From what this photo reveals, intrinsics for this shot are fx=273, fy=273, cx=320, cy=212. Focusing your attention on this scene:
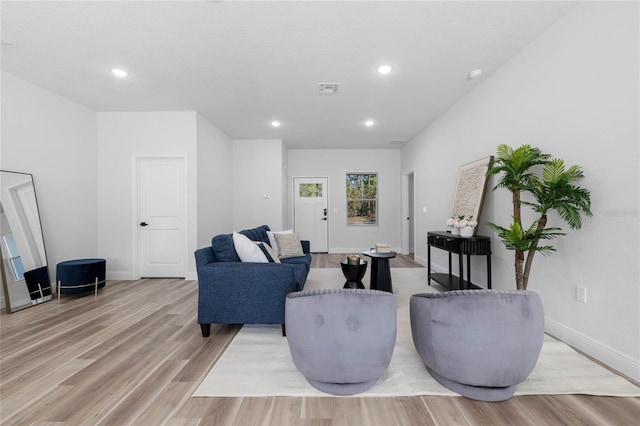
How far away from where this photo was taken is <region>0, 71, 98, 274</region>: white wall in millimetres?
3281

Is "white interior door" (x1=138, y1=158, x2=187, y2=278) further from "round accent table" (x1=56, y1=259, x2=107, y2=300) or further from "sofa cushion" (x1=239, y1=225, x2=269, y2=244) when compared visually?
"sofa cushion" (x1=239, y1=225, x2=269, y2=244)

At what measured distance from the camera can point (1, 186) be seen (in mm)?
3127

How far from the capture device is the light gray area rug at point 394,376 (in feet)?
5.39

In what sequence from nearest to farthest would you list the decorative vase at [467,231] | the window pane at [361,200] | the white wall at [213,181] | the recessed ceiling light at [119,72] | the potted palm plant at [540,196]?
the potted palm plant at [540,196]
the recessed ceiling light at [119,72]
the decorative vase at [467,231]
the white wall at [213,181]
the window pane at [361,200]

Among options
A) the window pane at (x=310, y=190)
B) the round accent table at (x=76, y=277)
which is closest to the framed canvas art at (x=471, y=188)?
the window pane at (x=310, y=190)

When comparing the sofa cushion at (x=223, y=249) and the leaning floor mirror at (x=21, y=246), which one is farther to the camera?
the leaning floor mirror at (x=21, y=246)

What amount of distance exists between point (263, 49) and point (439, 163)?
3.45m

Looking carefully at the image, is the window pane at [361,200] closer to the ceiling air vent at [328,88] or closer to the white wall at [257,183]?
the white wall at [257,183]

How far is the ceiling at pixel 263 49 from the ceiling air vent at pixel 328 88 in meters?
0.08

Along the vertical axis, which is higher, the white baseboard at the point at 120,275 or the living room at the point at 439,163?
the living room at the point at 439,163

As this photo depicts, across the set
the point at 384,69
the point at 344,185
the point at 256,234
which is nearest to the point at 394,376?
the point at 256,234

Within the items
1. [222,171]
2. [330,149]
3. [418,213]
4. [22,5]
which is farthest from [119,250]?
[418,213]

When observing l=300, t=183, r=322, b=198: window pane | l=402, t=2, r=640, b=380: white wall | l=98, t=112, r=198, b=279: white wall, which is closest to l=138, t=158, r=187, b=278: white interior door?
l=98, t=112, r=198, b=279: white wall

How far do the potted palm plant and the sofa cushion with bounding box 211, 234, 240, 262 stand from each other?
2.45 metres
